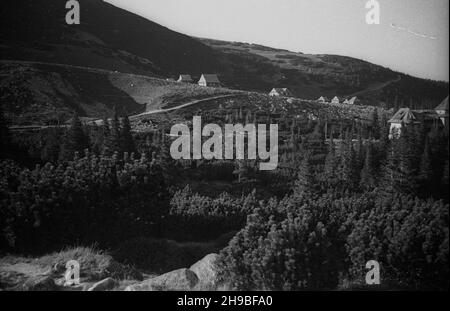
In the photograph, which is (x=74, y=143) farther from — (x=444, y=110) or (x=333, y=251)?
(x=444, y=110)

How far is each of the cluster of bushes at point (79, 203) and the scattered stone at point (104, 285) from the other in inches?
101

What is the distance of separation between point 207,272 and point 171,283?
1.07 metres

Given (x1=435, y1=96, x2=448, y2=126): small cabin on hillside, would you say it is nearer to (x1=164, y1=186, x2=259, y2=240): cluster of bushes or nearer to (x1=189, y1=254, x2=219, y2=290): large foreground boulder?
(x1=164, y1=186, x2=259, y2=240): cluster of bushes

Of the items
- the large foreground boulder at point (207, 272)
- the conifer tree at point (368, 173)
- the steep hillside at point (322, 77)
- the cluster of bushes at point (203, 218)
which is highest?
the steep hillside at point (322, 77)

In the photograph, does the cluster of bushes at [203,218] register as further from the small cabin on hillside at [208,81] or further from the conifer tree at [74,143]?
the small cabin on hillside at [208,81]

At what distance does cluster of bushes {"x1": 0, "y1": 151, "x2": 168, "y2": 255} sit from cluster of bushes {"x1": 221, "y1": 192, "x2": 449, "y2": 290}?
3.86 meters

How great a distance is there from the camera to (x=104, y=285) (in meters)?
9.38

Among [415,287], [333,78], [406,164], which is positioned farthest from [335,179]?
[333,78]

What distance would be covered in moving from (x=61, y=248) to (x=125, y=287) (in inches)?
115

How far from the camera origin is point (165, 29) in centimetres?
10856

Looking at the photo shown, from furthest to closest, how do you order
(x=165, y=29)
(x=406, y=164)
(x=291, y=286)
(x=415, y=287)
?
(x=165, y=29) → (x=406, y=164) → (x=415, y=287) → (x=291, y=286)

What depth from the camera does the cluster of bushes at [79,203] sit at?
433 inches

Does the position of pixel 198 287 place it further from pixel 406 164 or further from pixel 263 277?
pixel 406 164

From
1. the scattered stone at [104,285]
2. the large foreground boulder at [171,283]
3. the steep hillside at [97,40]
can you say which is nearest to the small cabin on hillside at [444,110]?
the large foreground boulder at [171,283]
